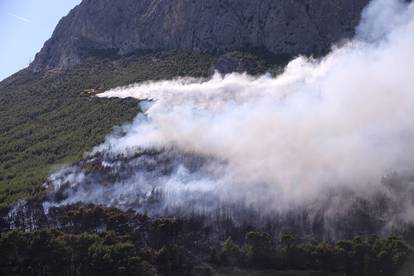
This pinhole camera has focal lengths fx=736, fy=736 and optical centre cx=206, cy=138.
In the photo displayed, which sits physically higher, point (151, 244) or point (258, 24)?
point (258, 24)

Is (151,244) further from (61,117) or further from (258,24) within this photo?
(258,24)

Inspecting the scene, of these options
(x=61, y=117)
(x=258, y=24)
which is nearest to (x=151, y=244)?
(x=61, y=117)

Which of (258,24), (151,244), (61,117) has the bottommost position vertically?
(151,244)

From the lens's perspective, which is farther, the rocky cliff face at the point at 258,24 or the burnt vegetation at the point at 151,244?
the rocky cliff face at the point at 258,24

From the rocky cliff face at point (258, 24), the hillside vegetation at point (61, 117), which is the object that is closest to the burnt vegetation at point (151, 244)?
the hillside vegetation at point (61, 117)

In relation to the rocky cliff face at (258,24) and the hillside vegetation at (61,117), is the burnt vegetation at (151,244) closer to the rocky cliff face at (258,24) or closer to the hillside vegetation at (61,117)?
the hillside vegetation at (61,117)

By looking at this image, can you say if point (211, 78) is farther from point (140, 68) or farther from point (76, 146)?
point (76, 146)

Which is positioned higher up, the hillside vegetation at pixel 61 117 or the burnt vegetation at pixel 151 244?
the hillside vegetation at pixel 61 117

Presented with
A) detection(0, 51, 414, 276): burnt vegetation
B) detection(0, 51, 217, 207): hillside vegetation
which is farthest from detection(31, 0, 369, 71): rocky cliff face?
detection(0, 51, 414, 276): burnt vegetation

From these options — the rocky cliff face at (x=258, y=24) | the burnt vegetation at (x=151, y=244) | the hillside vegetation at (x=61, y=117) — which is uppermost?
the rocky cliff face at (x=258, y=24)

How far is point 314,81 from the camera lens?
144m

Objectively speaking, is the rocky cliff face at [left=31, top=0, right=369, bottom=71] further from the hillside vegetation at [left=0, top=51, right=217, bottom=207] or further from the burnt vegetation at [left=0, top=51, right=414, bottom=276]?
the burnt vegetation at [left=0, top=51, right=414, bottom=276]

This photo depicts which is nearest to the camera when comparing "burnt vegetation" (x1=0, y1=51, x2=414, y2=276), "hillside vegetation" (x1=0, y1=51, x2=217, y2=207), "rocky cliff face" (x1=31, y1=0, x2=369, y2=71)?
"burnt vegetation" (x1=0, y1=51, x2=414, y2=276)

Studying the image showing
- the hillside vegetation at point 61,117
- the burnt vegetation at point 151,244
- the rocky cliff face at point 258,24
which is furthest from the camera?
the rocky cliff face at point 258,24
